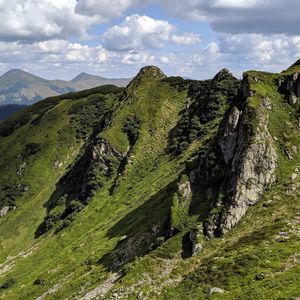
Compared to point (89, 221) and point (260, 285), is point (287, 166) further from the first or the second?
point (89, 221)

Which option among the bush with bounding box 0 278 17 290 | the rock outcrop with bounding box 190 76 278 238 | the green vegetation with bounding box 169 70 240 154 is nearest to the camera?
the rock outcrop with bounding box 190 76 278 238

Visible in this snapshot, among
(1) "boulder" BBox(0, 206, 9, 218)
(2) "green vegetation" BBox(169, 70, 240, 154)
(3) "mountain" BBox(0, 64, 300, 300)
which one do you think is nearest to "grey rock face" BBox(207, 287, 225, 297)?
(3) "mountain" BBox(0, 64, 300, 300)

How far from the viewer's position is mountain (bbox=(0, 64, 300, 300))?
55750 mm

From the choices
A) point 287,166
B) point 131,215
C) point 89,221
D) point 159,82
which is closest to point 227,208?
point 287,166

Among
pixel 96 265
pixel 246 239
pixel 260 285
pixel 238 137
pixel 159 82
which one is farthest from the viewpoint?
pixel 159 82

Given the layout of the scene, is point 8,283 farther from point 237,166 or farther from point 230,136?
point 230,136

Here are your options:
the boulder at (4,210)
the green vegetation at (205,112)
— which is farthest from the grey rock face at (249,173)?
the boulder at (4,210)

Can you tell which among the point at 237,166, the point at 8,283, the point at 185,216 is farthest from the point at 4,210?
the point at 237,166

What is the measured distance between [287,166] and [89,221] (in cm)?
7498

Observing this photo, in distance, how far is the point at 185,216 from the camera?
7419 centimetres

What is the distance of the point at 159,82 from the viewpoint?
19950 cm

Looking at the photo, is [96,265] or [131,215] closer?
[96,265]

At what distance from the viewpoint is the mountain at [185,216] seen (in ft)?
183

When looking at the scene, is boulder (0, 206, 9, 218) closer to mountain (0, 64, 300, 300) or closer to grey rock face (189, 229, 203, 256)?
mountain (0, 64, 300, 300)
